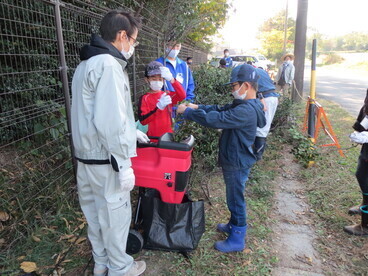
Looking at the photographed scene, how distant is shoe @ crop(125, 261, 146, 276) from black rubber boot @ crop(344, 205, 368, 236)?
2246 millimetres

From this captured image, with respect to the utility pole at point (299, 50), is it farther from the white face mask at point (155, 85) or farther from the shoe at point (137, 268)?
the shoe at point (137, 268)

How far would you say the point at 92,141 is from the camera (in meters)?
1.85

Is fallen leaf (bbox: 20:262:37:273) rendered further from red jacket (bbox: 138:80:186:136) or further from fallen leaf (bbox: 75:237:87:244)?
red jacket (bbox: 138:80:186:136)

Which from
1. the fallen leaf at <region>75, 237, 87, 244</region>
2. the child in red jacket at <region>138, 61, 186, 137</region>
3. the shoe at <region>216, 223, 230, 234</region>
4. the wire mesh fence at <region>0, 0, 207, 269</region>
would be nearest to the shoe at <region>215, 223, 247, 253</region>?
the shoe at <region>216, 223, 230, 234</region>

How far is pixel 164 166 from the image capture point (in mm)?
2164

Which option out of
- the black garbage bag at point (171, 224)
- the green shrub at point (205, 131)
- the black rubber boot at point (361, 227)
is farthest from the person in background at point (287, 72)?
the black garbage bag at point (171, 224)

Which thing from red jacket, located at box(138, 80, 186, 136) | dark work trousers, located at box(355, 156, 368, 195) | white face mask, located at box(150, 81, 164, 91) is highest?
white face mask, located at box(150, 81, 164, 91)

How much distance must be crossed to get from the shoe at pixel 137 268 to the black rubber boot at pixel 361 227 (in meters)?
2.25

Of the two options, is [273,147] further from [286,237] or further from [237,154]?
[237,154]

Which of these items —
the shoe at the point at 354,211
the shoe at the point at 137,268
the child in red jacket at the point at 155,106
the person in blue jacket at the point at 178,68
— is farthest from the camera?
the person in blue jacket at the point at 178,68

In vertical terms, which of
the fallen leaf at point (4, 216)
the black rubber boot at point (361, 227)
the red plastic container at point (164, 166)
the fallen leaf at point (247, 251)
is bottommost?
the fallen leaf at point (247, 251)

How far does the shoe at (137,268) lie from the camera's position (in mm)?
2297

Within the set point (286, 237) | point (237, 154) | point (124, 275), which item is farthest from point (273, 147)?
point (124, 275)

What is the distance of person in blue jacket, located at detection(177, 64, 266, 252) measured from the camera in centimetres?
241
